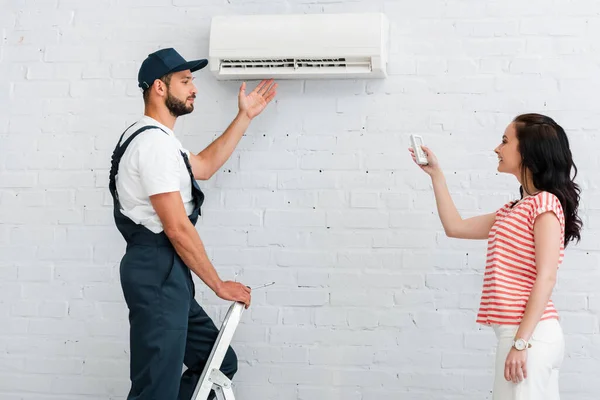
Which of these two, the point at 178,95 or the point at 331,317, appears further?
the point at 331,317

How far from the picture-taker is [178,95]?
256cm

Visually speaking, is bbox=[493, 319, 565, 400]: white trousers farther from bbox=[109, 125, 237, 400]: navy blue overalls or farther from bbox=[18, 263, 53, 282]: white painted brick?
bbox=[18, 263, 53, 282]: white painted brick

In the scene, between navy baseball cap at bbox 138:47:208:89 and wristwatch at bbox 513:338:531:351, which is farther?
navy baseball cap at bbox 138:47:208:89

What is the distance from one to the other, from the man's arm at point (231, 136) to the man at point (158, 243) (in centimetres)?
31

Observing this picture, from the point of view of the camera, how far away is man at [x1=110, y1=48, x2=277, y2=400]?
2301 millimetres

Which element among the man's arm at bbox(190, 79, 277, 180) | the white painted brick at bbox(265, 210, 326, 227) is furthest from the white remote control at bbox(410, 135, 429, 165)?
the man's arm at bbox(190, 79, 277, 180)

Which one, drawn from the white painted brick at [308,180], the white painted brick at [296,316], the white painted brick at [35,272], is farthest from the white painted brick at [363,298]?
the white painted brick at [35,272]

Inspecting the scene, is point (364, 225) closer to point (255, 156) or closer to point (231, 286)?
point (255, 156)

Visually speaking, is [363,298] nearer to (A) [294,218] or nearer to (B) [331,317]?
(B) [331,317]

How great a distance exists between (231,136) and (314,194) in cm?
40

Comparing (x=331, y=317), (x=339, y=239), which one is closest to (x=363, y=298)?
(x=331, y=317)

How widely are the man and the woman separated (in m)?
0.84

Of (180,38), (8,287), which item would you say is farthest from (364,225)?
(8,287)

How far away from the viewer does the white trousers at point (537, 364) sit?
2.00 m
